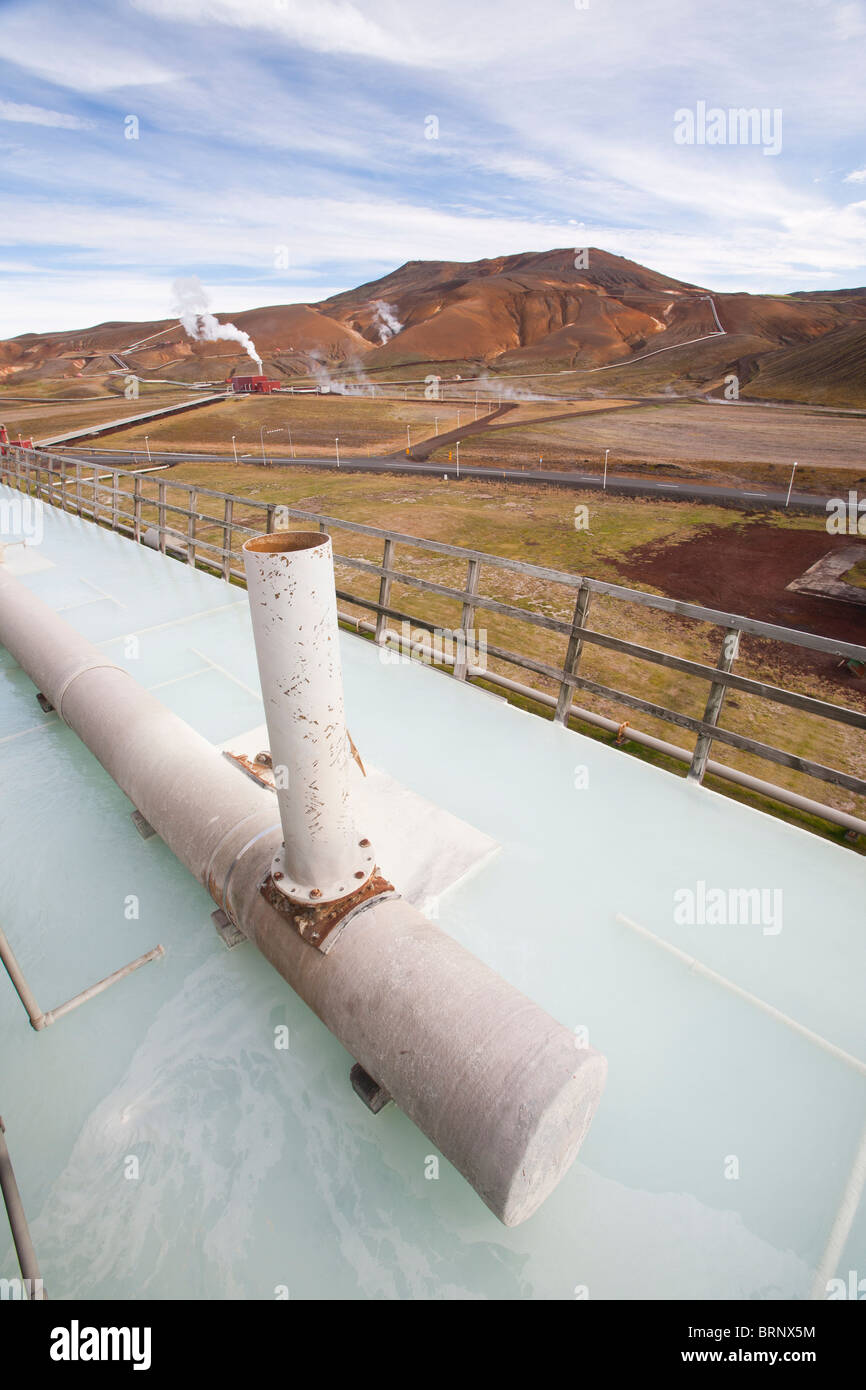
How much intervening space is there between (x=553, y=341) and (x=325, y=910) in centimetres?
13387

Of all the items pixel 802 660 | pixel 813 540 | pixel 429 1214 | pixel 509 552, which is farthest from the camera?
pixel 813 540

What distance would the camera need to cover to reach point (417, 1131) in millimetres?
2512

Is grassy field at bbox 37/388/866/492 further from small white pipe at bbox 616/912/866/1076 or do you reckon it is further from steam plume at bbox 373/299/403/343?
steam plume at bbox 373/299/403/343

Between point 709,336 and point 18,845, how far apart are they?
416 feet

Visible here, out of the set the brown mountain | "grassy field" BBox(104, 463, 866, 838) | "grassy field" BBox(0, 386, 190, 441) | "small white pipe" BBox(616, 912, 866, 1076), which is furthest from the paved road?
the brown mountain

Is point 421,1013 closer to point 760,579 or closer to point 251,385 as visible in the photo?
point 760,579

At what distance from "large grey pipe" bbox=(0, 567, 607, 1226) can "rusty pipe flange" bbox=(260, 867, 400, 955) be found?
4 centimetres

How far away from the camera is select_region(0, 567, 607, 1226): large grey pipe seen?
1961 millimetres

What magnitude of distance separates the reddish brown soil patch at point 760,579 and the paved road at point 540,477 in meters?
4.97

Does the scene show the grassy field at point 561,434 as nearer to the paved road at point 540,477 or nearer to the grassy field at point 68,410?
the grassy field at point 68,410

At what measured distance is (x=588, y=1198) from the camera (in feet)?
7.57

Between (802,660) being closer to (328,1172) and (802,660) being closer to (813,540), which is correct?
(813,540)

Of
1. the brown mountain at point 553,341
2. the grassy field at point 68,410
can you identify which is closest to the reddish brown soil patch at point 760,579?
the brown mountain at point 553,341
